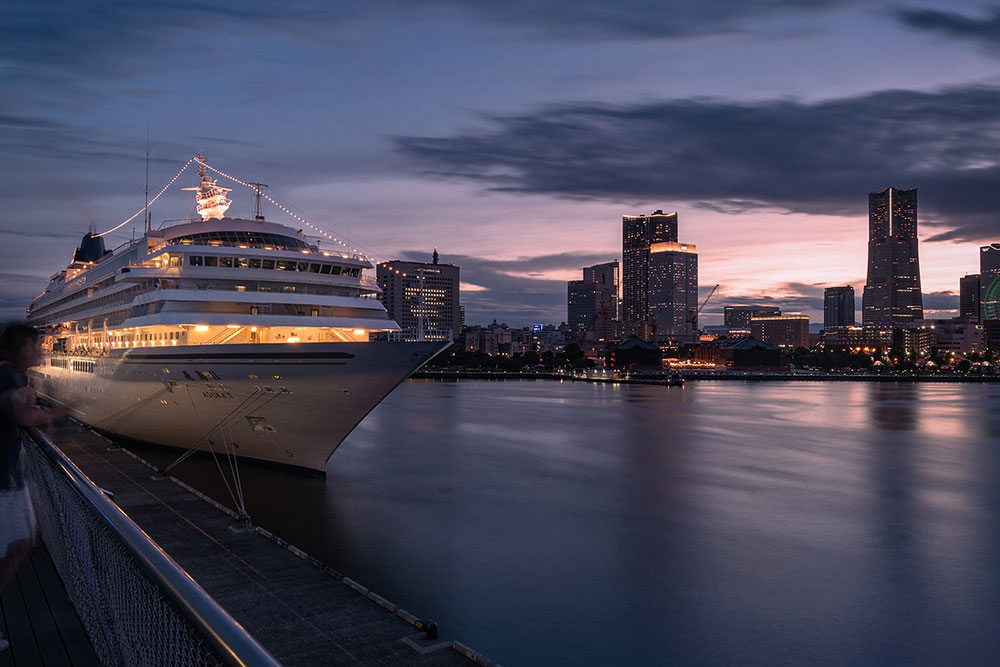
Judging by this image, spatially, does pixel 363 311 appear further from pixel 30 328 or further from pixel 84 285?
pixel 30 328

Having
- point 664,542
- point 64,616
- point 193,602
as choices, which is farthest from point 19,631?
point 664,542

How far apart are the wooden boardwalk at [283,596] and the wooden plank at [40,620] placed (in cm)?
34

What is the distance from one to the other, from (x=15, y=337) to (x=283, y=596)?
367 inches

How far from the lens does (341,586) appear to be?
1277cm

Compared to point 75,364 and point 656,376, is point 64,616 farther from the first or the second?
point 656,376

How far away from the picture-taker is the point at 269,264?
2448 centimetres

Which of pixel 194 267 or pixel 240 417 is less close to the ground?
pixel 194 267

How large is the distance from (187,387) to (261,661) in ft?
75.8

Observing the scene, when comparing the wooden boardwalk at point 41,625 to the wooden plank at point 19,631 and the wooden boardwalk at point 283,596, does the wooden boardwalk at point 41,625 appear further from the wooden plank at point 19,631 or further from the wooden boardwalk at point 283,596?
the wooden boardwalk at point 283,596

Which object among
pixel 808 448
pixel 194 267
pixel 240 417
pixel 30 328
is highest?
pixel 194 267

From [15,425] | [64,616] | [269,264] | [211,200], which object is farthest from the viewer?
[211,200]

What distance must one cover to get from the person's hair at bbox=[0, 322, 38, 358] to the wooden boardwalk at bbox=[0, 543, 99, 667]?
8.54ft

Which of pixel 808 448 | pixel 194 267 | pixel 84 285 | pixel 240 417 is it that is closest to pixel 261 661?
pixel 240 417

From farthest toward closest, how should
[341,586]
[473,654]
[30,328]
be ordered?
[341,586], [473,654], [30,328]
